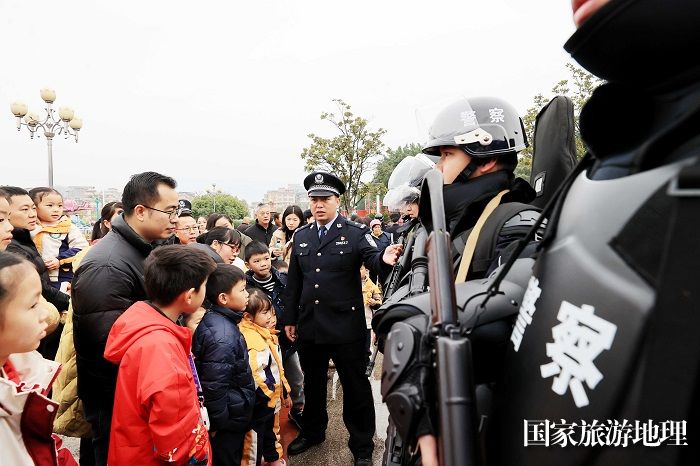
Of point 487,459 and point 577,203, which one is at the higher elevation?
point 577,203

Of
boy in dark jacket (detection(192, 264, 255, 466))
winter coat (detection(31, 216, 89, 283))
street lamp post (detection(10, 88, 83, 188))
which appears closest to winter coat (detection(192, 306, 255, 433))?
boy in dark jacket (detection(192, 264, 255, 466))

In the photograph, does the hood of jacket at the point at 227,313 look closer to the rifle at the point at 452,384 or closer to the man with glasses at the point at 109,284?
the man with glasses at the point at 109,284

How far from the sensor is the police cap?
3.93 m

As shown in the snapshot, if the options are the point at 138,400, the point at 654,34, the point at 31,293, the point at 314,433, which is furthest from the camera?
the point at 314,433

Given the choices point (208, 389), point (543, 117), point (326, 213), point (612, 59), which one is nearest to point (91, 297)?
point (208, 389)

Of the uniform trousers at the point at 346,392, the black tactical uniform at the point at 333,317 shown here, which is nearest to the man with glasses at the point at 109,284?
the black tactical uniform at the point at 333,317

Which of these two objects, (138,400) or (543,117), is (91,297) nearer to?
(138,400)

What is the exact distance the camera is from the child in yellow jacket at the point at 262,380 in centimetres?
292

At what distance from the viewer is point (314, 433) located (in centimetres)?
375

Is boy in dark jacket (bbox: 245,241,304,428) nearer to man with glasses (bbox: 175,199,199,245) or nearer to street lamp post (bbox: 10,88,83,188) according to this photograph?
man with glasses (bbox: 175,199,199,245)

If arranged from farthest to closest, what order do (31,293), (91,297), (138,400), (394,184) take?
(394,184)
(91,297)
(138,400)
(31,293)

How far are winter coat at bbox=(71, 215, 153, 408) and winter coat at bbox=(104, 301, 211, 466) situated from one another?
0.20 metres

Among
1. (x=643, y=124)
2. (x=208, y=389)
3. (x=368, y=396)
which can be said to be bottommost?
(x=368, y=396)

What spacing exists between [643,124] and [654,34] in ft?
0.49
